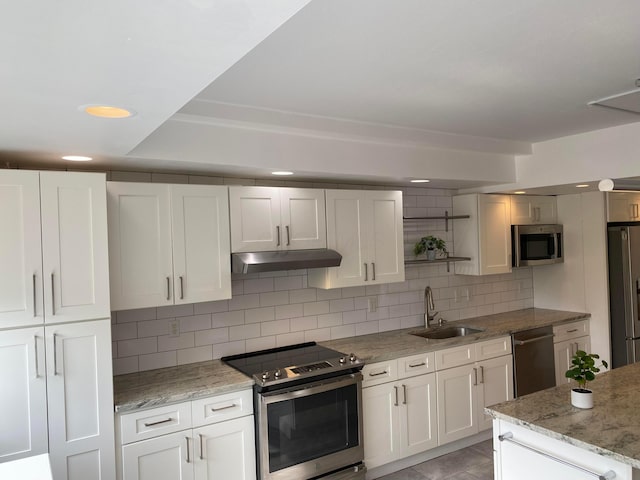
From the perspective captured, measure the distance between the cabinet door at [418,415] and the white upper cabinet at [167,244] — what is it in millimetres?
1607

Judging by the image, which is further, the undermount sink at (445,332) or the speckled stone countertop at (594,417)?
the undermount sink at (445,332)

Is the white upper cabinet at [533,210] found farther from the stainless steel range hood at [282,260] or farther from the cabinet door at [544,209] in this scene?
the stainless steel range hood at [282,260]

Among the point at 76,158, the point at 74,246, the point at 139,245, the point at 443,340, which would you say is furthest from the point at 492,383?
the point at 76,158

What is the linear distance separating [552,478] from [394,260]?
1976 mm

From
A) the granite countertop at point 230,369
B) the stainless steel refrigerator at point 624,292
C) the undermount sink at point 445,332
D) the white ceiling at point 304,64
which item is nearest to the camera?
the white ceiling at point 304,64

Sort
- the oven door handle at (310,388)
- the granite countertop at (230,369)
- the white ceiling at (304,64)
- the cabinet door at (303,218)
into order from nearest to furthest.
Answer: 1. the white ceiling at (304,64)
2. the granite countertop at (230,369)
3. the oven door handle at (310,388)
4. the cabinet door at (303,218)

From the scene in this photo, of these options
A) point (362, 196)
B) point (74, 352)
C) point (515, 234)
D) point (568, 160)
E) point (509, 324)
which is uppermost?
point (568, 160)

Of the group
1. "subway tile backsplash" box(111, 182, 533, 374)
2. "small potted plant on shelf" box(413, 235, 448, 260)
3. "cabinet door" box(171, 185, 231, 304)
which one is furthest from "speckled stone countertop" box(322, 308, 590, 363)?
"cabinet door" box(171, 185, 231, 304)

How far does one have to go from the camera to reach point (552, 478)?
209cm

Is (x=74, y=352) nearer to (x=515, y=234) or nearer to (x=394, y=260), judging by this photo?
(x=394, y=260)

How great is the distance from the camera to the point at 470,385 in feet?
12.7

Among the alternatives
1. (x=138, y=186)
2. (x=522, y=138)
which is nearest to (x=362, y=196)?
(x=522, y=138)

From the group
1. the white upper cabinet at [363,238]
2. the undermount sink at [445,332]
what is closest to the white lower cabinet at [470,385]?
the undermount sink at [445,332]

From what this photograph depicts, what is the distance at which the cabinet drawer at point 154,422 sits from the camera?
252cm
